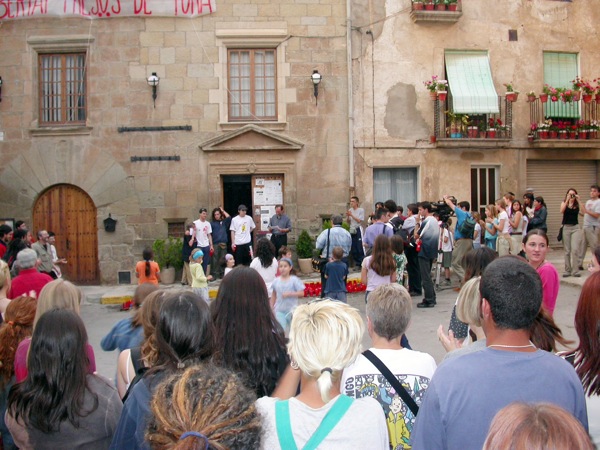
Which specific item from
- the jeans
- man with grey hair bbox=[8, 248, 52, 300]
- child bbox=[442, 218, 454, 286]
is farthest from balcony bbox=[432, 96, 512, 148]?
man with grey hair bbox=[8, 248, 52, 300]

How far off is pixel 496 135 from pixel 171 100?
8640 millimetres

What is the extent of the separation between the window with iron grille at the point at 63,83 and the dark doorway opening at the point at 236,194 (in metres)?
4.16

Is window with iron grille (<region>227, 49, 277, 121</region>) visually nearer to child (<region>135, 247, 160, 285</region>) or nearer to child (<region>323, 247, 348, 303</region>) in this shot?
child (<region>135, 247, 160, 285</region>)

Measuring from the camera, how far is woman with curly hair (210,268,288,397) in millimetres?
3672

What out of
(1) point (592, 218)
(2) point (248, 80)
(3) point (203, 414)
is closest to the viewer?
(3) point (203, 414)

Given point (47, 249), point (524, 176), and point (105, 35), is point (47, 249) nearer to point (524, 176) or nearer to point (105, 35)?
point (105, 35)

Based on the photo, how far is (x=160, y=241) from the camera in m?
15.3

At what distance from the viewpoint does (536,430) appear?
1.66 metres

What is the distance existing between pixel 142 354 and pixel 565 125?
53.1 ft

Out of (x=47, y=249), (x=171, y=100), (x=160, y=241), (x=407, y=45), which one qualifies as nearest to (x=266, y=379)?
(x=47, y=249)

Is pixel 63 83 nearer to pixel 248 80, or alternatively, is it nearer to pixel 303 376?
pixel 248 80

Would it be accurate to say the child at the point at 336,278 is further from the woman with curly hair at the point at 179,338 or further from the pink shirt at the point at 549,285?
the woman with curly hair at the point at 179,338

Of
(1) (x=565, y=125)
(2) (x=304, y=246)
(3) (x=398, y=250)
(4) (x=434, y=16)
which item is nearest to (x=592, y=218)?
(3) (x=398, y=250)

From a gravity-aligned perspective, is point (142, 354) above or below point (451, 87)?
below
